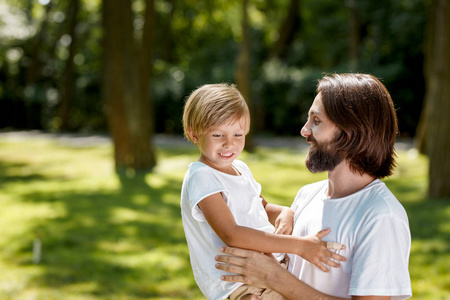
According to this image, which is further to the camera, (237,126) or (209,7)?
(209,7)

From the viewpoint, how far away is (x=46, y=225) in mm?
8883

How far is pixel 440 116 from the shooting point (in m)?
9.59

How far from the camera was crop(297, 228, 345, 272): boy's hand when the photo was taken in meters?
2.03

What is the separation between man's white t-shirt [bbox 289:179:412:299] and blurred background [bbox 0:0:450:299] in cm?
396

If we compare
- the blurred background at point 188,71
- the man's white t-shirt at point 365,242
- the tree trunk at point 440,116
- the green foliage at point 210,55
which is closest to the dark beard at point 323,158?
the man's white t-shirt at point 365,242

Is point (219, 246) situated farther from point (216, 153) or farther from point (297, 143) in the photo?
point (297, 143)

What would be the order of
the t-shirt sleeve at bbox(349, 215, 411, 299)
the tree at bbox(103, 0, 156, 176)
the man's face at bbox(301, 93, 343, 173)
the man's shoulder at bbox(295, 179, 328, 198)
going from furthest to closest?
the tree at bbox(103, 0, 156, 176)
the man's shoulder at bbox(295, 179, 328, 198)
the man's face at bbox(301, 93, 343, 173)
the t-shirt sleeve at bbox(349, 215, 411, 299)

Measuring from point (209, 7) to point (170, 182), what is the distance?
18372 millimetres

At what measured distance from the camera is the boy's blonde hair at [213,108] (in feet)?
7.52

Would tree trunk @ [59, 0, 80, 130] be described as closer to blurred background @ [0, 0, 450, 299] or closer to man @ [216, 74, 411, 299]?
blurred background @ [0, 0, 450, 299]

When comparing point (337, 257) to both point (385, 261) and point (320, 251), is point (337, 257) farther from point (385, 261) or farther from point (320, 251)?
point (385, 261)

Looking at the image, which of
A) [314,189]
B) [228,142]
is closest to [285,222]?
[314,189]

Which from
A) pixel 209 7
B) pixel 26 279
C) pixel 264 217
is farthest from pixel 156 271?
pixel 209 7

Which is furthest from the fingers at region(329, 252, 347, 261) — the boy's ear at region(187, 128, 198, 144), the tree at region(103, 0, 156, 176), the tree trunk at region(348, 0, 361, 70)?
the tree trunk at region(348, 0, 361, 70)
